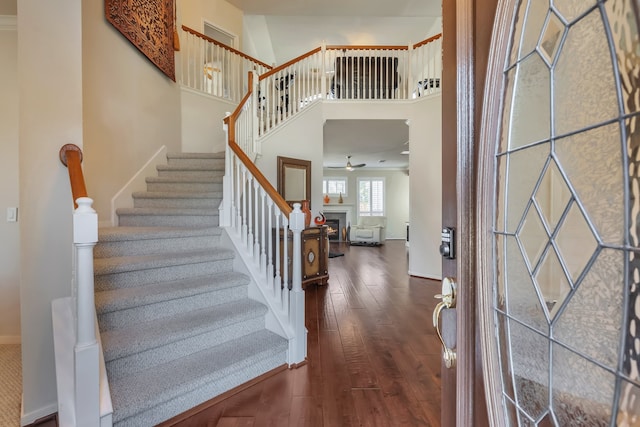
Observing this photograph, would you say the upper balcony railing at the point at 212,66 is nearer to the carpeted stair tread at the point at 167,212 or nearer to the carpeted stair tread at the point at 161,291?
the carpeted stair tread at the point at 167,212

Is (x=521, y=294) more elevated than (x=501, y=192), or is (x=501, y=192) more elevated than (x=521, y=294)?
(x=501, y=192)

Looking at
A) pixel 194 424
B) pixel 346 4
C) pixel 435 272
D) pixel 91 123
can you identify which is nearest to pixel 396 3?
pixel 346 4

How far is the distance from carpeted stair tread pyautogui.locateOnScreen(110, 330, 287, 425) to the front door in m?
1.57

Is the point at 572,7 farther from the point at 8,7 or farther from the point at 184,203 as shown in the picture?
the point at 8,7

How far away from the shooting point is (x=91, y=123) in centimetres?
254

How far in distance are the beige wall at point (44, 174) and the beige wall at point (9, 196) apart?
1.39 m

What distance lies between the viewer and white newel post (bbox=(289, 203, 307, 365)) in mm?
2014

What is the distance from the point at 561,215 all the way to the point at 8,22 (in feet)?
12.9

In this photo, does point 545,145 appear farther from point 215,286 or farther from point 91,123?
point 91,123

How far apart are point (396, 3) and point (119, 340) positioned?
6364 mm

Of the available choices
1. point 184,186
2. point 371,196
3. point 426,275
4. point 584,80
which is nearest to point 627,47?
point 584,80

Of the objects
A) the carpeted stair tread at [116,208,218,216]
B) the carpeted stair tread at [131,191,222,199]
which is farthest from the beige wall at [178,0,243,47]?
the carpeted stair tread at [116,208,218,216]

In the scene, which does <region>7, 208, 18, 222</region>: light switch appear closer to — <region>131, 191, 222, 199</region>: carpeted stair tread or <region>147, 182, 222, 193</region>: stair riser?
<region>131, 191, 222, 199</region>: carpeted stair tread

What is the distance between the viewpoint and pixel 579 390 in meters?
0.38
